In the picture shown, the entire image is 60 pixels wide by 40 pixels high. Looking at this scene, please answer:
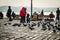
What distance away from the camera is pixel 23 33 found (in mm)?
2357

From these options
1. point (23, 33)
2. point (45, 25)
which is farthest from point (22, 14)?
point (45, 25)

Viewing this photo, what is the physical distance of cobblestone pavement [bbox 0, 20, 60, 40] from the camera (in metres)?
2.30

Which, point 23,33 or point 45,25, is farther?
point 45,25

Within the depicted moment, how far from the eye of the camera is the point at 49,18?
2.45 metres

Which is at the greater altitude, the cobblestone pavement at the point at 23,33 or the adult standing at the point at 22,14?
the adult standing at the point at 22,14

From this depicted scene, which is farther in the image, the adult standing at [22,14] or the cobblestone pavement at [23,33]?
the adult standing at [22,14]

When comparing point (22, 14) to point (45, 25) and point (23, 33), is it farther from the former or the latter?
point (45, 25)

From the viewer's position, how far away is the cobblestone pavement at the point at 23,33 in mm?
2305

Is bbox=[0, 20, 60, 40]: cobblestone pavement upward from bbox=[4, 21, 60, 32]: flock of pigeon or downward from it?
downward

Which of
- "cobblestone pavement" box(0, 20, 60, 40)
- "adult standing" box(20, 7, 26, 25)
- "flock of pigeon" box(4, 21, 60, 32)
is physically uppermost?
"adult standing" box(20, 7, 26, 25)

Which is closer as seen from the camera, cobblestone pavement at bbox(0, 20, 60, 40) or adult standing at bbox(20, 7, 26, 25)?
cobblestone pavement at bbox(0, 20, 60, 40)

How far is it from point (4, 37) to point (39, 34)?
24.6 inches

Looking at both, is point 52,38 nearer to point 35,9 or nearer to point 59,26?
point 59,26

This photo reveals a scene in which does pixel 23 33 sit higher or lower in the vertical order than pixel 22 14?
lower
